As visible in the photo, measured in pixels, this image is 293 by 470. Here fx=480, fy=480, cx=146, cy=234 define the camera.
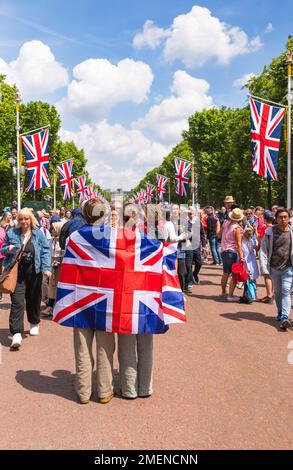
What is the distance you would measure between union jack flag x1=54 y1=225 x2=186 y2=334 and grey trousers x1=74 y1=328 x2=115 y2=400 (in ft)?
0.35

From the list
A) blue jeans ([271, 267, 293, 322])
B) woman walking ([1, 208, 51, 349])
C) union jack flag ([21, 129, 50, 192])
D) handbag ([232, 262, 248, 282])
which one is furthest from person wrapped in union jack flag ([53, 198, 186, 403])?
union jack flag ([21, 129, 50, 192])

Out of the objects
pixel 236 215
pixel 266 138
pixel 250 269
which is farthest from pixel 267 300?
pixel 266 138

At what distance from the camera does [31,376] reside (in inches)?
207

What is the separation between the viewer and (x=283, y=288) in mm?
7449

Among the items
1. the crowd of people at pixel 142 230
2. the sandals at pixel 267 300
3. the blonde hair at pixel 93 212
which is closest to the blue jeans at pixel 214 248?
the crowd of people at pixel 142 230

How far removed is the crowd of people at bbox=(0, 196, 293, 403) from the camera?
179 inches

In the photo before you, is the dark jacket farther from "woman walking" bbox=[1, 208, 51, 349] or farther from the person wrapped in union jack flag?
the person wrapped in union jack flag

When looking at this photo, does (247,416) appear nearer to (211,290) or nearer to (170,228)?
(170,228)

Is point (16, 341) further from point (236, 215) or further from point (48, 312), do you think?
point (236, 215)

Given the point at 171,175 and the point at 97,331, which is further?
the point at 171,175

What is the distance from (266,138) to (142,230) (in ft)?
33.9

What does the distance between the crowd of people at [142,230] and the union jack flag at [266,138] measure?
4897mm

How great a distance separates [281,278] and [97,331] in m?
3.97

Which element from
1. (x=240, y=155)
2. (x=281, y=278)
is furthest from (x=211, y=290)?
(x=240, y=155)
